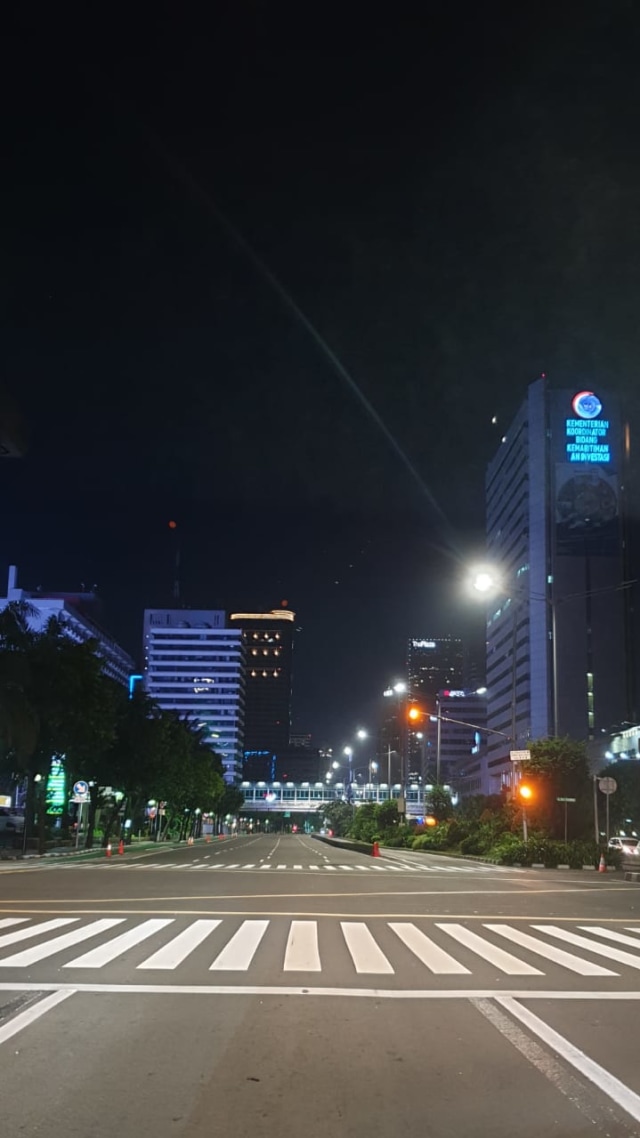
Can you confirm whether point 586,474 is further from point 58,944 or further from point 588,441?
point 58,944

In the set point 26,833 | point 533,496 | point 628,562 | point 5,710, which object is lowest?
point 26,833

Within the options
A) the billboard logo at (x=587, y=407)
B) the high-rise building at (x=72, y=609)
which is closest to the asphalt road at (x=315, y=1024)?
the high-rise building at (x=72, y=609)

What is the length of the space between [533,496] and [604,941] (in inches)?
5420

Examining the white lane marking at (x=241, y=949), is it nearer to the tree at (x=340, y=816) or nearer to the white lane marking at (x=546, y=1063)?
the white lane marking at (x=546, y=1063)

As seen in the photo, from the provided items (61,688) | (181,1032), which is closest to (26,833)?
(61,688)

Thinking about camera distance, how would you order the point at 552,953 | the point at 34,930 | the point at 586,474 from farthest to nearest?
the point at 586,474
the point at 34,930
the point at 552,953

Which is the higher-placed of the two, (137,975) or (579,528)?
(579,528)

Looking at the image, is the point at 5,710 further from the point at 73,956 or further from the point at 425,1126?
the point at 425,1126

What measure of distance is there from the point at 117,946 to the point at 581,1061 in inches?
292

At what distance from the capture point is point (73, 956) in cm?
1187

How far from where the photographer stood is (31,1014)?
8.52m

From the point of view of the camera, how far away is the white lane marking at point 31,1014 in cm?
792

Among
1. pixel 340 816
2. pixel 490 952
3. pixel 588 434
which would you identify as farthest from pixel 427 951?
pixel 588 434

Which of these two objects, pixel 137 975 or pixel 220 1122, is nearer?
pixel 220 1122
